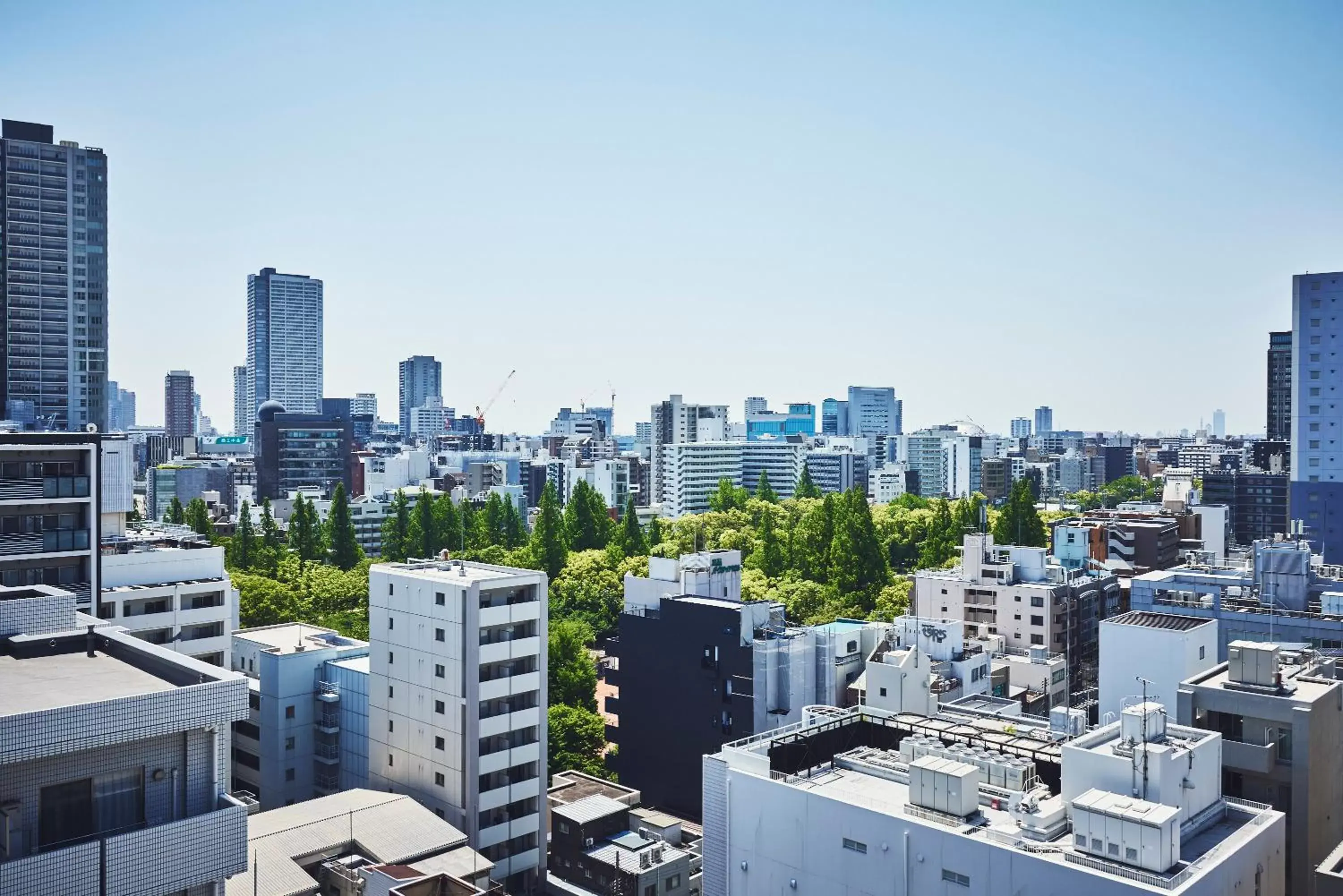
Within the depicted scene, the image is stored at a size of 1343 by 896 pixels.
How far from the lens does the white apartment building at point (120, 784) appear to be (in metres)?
8.70

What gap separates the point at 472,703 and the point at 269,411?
101 meters

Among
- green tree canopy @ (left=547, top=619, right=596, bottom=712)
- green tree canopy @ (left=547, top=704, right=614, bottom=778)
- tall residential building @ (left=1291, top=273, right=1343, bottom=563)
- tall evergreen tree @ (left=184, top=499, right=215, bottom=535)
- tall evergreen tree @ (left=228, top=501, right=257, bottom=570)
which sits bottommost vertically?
green tree canopy @ (left=547, top=704, right=614, bottom=778)

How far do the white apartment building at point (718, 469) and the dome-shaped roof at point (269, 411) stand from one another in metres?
43.0

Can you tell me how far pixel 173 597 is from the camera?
28.6m

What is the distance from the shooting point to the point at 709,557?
3522 centimetres

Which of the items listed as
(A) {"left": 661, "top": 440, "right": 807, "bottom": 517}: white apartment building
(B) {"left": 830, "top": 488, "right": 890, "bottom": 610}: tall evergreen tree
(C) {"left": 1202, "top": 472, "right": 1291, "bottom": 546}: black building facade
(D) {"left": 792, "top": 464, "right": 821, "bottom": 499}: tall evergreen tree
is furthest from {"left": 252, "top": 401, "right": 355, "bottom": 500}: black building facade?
(C) {"left": 1202, "top": 472, "right": 1291, "bottom": 546}: black building facade

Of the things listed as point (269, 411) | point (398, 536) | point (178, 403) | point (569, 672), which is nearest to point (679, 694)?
point (569, 672)

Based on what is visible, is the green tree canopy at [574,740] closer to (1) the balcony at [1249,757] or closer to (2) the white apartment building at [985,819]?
(2) the white apartment building at [985,819]

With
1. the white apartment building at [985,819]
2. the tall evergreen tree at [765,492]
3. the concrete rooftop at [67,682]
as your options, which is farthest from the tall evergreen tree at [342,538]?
the concrete rooftop at [67,682]

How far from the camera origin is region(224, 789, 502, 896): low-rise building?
16.8 m

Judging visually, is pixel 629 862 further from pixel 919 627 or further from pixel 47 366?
pixel 47 366

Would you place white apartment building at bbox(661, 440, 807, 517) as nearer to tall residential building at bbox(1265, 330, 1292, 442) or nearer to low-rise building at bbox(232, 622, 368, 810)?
tall residential building at bbox(1265, 330, 1292, 442)

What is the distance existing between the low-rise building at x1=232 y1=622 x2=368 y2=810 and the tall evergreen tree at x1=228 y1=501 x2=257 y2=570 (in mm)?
26498

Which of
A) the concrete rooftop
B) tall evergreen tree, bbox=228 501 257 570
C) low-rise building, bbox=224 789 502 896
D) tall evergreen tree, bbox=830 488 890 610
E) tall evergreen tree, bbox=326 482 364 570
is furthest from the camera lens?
tall evergreen tree, bbox=326 482 364 570
